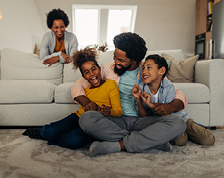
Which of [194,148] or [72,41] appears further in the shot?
[72,41]

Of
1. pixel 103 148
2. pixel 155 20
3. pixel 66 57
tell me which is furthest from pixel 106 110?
pixel 155 20

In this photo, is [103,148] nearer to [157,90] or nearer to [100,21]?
[157,90]

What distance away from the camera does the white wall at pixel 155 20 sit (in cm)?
459

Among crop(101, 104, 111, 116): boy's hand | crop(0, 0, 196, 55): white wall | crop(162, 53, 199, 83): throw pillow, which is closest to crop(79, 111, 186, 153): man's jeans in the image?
crop(101, 104, 111, 116): boy's hand

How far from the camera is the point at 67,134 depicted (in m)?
1.46

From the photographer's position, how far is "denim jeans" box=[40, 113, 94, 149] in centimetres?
140

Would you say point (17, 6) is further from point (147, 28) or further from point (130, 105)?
point (130, 105)

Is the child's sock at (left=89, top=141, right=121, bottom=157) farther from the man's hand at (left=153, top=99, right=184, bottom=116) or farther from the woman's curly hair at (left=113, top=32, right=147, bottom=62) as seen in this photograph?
the woman's curly hair at (left=113, top=32, right=147, bottom=62)

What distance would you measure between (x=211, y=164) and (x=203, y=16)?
4.53 metres

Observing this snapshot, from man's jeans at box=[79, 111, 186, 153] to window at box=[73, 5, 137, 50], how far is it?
4510 millimetres

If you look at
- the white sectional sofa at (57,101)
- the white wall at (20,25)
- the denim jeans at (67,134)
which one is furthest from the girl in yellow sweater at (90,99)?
the white wall at (20,25)

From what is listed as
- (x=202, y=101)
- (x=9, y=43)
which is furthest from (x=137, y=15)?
(x=202, y=101)

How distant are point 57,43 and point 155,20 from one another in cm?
343

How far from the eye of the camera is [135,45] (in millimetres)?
1520
